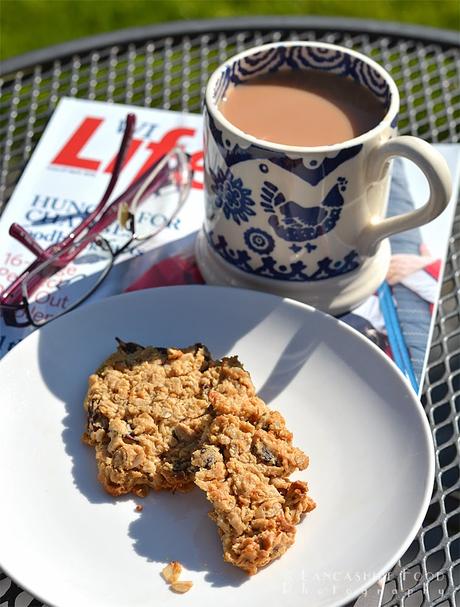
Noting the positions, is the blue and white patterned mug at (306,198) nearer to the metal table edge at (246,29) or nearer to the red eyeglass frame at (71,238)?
the red eyeglass frame at (71,238)

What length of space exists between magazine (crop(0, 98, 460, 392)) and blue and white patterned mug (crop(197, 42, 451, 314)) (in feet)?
0.17

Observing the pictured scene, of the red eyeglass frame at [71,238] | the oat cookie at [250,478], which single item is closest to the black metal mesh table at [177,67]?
the red eyeglass frame at [71,238]

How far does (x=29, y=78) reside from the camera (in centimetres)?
170

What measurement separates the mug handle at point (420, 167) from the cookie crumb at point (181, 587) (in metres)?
0.55

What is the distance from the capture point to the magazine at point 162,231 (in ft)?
4.13

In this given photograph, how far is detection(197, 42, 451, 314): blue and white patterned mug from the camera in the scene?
108 cm

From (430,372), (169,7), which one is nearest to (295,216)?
(430,372)

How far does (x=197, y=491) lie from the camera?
3.25ft

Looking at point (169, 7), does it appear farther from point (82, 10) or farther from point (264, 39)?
point (264, 39)

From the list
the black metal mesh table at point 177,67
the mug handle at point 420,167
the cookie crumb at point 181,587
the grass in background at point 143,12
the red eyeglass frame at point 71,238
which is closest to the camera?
the cookie crumb at point 181,587

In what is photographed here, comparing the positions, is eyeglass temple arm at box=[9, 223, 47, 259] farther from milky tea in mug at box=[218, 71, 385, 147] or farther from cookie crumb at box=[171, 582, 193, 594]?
cookie crumb at box=[171, 582, 193, 594]

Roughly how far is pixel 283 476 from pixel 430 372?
0.39 meters

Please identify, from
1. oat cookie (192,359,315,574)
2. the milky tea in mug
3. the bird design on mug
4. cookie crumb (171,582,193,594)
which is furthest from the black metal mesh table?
cookie crumb (171,582,193,594)

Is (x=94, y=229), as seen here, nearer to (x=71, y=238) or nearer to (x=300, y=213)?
(x=71, y=238)
